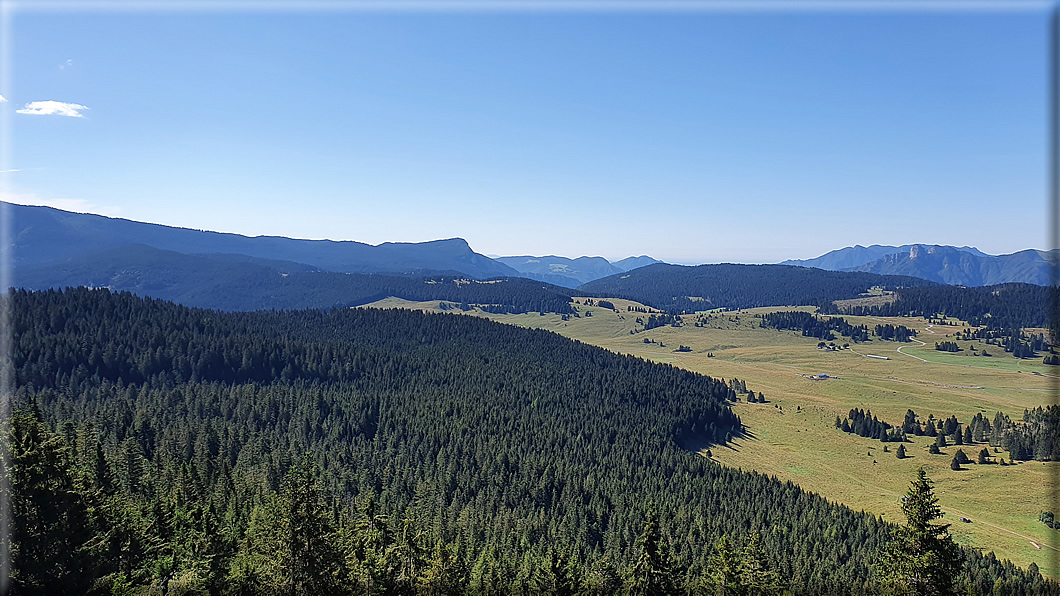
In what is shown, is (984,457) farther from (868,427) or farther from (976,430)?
(868,427)

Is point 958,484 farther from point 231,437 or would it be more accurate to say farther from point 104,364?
point 104,364

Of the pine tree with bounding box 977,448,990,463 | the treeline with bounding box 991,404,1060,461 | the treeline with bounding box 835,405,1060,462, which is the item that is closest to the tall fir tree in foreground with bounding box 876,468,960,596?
the pine tree with bounding box 977,448,990,463

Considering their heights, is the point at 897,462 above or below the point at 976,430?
below

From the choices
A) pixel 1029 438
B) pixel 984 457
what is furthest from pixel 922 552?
pixel 1029 438

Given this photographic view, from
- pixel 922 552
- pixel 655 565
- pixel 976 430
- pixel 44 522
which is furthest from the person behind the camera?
pixel 976 430

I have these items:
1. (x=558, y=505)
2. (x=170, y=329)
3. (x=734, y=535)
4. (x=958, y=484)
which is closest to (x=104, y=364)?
(x=170, y=329)

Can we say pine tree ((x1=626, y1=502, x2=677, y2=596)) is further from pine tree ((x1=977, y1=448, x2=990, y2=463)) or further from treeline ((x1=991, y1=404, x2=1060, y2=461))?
treeline ((x1=991, y1=404, x2=1060, y2=461))
